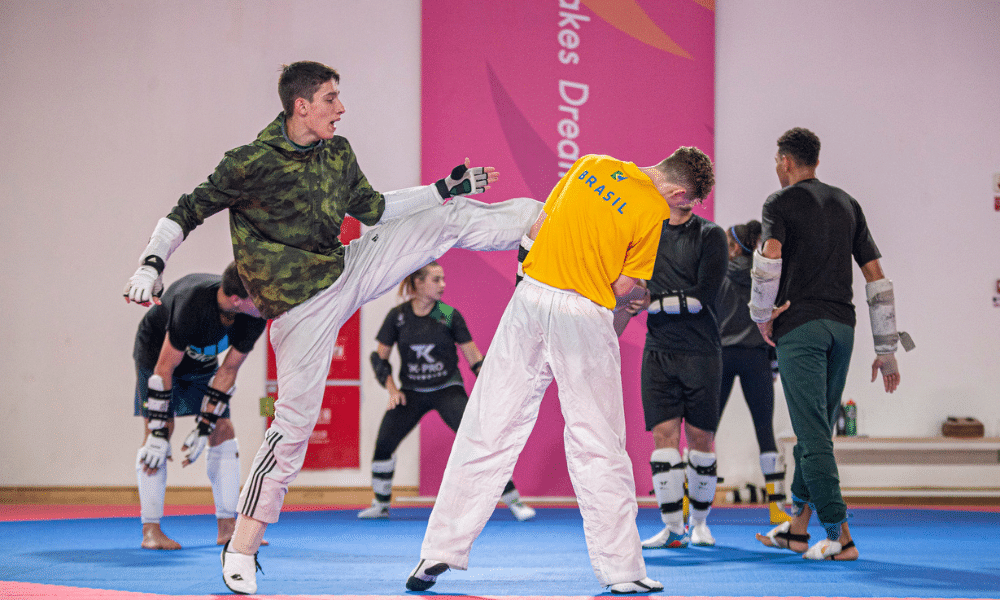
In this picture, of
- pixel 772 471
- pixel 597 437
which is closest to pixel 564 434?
pixel 597 437

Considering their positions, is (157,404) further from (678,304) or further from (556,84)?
(556,84)

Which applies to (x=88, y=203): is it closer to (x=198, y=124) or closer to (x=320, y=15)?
(x=198, y=124)

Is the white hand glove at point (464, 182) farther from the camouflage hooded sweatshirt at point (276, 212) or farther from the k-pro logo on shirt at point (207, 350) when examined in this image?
the k-pro logo on shirt at point (207, 350)

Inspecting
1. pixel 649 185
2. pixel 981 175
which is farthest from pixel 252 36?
pixel 981 175

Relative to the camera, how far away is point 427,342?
6035mm

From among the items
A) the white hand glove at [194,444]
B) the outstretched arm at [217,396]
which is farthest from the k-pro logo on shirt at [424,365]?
the white hand glove at [194,444]

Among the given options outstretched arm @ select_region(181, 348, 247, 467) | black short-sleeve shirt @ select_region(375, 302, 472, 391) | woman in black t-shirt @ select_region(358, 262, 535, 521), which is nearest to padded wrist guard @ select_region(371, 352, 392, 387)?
woman in black t-shirt @ select_region(358, 262, 535, 521)

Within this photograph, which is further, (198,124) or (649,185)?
(198,124)

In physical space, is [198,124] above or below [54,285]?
above

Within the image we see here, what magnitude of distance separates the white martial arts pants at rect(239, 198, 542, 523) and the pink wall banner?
12.2 ft

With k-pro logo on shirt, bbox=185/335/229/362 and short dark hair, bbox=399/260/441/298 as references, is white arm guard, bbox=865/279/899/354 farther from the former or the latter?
k-pro logo on shirt, bbox=185/335/229/362

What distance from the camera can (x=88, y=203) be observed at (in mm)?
7168

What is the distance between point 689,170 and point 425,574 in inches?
70.8

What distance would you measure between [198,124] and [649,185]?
17.7ft
